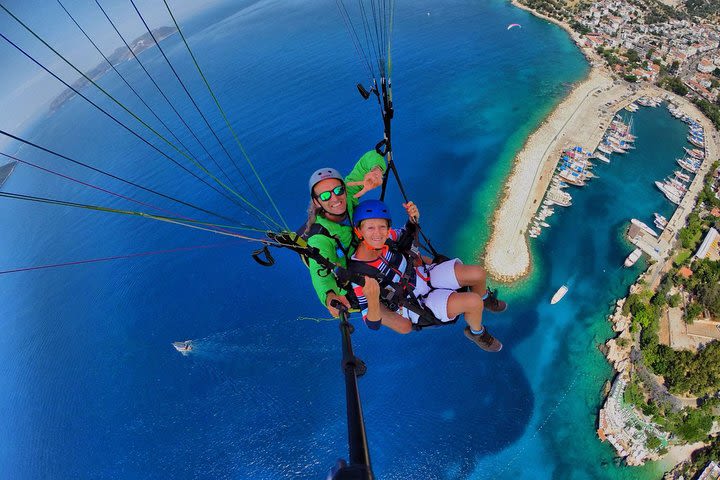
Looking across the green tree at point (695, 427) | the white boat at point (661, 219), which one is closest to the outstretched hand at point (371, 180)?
the green tree at point (695, 427)

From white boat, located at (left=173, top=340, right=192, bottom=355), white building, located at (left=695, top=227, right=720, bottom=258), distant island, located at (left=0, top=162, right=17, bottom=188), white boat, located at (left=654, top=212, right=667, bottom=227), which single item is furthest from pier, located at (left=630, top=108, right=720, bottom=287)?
distant island, located at (left=0, top=162, right=17, bottom=188)

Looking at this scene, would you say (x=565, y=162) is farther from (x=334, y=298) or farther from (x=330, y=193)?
(x=334, y=298)

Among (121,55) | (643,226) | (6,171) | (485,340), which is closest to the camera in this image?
(485,340)

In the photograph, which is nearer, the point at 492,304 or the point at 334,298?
the point at 334,298

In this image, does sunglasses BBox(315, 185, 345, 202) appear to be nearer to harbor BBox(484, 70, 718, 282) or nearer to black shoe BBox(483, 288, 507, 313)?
black shoe BBox(483, 288, 507, 313)

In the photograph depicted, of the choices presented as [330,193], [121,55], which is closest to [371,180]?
[330,193]

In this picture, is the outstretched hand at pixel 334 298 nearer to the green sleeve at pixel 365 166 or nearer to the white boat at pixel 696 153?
the green sleeve at pixel 365 166
